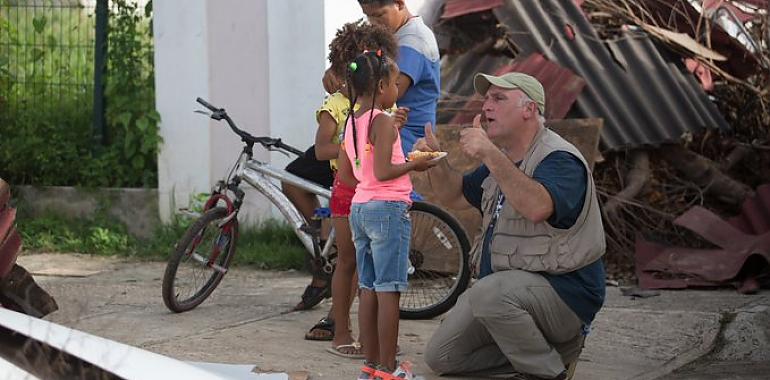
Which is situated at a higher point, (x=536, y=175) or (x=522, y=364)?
(x=536, y=175)

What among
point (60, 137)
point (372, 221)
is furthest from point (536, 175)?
point (60, 137)

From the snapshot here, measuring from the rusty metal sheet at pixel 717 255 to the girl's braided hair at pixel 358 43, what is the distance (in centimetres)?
299

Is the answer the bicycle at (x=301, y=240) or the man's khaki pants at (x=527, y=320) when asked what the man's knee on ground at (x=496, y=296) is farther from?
the bicycle at (x=301, y=240)

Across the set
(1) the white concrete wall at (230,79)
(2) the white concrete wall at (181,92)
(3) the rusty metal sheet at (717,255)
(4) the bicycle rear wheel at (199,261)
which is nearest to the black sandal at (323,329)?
(4) the bicycle rear wheel at (199,261)

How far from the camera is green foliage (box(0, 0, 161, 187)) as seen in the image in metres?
9.95

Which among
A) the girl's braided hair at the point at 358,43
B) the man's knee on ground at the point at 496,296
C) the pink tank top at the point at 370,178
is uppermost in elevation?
the girl's braided hair at the point at 358,43

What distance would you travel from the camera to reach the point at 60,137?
10289 millimetres

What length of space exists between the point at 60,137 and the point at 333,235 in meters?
4.11

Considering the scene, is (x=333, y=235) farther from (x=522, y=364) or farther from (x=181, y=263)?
(x=522, y=364)

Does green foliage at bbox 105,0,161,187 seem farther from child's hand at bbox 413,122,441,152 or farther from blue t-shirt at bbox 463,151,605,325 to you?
blue t-shirt at bbox 463,151,605,325

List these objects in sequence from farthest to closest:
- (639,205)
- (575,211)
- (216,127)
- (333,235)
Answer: (216,127), (639,205), (333,235), (575,211)

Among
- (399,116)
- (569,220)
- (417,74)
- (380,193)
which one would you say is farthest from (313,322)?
(569,220)

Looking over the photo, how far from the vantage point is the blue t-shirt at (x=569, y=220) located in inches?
209

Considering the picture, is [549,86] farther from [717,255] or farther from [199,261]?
[199,261]
